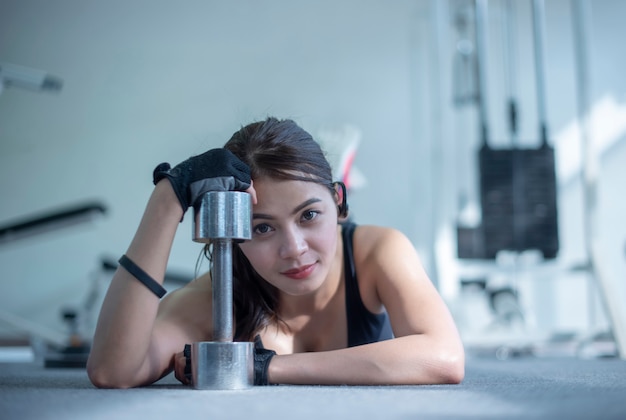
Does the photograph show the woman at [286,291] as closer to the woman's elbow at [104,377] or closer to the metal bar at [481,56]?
the woman's elbow at [104,377]

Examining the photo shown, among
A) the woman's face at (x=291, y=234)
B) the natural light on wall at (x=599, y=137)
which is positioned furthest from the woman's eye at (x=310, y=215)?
the natural light on wall at (x=599, y=137)

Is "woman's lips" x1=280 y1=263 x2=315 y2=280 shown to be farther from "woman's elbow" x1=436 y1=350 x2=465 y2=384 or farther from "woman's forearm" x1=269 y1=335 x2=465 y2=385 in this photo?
"woman's elbow" x1=436 y1=350 x2=465 y2=384

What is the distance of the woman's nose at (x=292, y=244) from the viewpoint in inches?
45.2

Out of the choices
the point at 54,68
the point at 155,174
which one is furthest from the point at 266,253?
the point at 54,68

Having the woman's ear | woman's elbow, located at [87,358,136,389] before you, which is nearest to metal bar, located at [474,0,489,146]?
the woman's ear

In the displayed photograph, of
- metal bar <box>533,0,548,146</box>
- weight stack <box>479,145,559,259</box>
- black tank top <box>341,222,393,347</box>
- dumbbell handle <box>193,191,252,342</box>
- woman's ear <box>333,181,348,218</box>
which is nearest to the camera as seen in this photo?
dumbbell handle <box>193,191,252,342</box>

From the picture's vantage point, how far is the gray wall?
3893 mm

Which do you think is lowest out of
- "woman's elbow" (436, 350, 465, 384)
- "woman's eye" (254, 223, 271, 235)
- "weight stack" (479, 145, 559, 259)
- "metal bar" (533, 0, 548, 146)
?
"woman's elbow" (436, 350, 465, 384)

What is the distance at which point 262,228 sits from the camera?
46.2 inches

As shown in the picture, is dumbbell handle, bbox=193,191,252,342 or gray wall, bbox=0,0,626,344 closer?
dumbbell handle, bbox=193,191,252,342

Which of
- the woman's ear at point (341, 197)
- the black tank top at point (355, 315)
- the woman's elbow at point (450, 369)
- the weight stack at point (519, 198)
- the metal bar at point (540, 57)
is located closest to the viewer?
the woman's elbow at point (450, 369)

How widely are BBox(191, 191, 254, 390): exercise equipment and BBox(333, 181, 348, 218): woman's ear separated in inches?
11.7

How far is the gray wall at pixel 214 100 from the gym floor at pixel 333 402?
2887 millimetres

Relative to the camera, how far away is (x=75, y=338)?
2414mm
